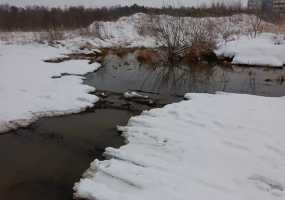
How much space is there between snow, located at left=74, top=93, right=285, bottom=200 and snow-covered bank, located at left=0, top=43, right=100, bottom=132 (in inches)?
86.2

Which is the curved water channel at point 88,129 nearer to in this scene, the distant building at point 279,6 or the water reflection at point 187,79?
the water reflection at point 187,79

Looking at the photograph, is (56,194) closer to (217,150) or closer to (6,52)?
(217,150)

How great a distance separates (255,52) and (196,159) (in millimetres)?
10805

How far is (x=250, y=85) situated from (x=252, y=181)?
655 centimetres

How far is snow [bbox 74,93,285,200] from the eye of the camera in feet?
12.2

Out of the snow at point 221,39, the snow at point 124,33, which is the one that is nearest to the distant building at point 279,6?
the snow at point 221,39

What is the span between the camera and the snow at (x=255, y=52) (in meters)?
13.1

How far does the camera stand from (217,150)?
15.1 ft

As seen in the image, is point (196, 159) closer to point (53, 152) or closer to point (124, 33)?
point (53, 152)

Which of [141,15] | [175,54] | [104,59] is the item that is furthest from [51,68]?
[141,15]

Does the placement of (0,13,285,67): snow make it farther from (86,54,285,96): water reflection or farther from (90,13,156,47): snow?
(86,54,285,96): water reflection

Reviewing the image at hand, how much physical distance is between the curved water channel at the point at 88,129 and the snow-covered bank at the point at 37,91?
1.12 feet

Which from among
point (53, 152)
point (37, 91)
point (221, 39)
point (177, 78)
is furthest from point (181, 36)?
point (53, 152)

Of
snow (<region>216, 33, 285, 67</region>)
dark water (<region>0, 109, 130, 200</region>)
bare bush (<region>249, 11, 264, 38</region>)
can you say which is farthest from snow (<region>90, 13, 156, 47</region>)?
dark water (<region>0, 109, 130, 200</region>)
